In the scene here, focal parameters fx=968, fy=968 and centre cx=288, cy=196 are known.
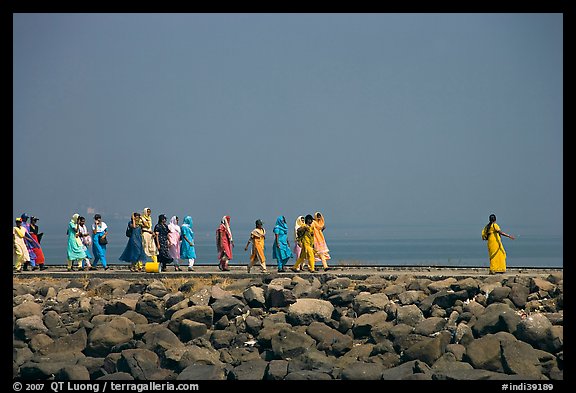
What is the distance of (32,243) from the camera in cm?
2984

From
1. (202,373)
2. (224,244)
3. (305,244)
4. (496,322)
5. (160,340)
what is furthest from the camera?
(224,244)

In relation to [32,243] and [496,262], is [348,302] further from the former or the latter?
[32,243]

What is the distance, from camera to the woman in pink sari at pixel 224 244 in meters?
28.4

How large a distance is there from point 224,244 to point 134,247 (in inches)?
106

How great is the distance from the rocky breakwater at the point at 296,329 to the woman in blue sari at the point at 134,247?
321cm

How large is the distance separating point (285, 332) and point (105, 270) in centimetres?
1028

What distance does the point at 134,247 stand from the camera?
28.7 meters

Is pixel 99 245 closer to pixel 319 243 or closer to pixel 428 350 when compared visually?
pixel 319 243

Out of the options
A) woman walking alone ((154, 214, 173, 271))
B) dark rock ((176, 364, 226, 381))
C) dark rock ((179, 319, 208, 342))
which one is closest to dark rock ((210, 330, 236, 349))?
dark rock ((179, 319, 208, 342))

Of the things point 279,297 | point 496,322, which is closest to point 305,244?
point 279,297

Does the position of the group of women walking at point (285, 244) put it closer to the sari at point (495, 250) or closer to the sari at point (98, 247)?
the sari at point (98, 247)
